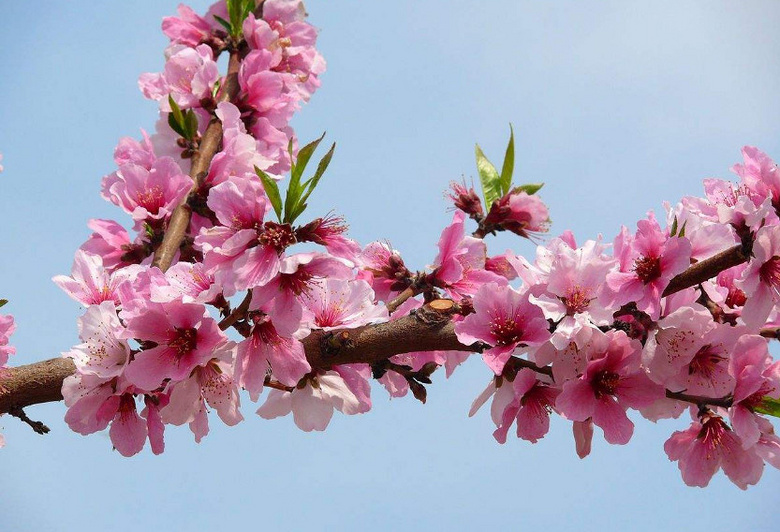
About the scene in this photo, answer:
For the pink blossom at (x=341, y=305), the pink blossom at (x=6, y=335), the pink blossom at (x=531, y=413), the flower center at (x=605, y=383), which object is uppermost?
the flower center at (x=605, y=383)

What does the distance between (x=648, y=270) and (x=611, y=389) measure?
1.22ft

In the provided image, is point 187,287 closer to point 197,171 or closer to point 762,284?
point 197,171

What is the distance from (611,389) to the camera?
2215mm

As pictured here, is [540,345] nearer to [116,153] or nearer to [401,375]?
[401,375]

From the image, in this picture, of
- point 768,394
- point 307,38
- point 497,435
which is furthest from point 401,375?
point 307,38

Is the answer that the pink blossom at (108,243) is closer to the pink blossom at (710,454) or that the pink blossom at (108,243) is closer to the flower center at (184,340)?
the flower center at (184,340)

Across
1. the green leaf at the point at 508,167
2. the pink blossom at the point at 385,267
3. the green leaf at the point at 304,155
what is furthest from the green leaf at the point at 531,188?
the green leaf at the point at 304,155

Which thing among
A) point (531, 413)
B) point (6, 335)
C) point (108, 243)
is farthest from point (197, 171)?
point (531, 413)

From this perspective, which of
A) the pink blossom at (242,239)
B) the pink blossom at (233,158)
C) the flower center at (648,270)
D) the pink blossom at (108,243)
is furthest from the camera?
the pink blossom at (108,243)

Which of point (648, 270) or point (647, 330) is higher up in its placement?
point (648, 270)

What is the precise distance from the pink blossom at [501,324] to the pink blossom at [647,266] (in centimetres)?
25

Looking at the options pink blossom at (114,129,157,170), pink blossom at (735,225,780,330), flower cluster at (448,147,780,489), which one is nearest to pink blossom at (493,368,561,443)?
flower cluster at (448,147,780,489)

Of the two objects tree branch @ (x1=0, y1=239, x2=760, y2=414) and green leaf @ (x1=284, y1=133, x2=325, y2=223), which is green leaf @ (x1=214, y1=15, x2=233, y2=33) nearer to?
green leaf @ (x1=284, y1=133, x2=325, y2=223)

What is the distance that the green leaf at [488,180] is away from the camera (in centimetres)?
288
